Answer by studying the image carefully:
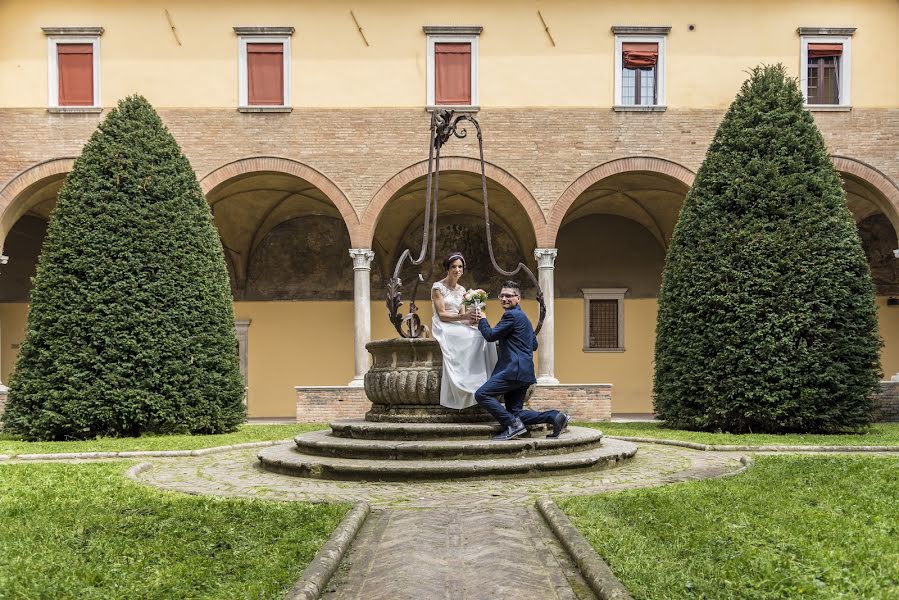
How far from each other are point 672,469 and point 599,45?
12.2 metres

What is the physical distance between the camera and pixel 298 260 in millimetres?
21391

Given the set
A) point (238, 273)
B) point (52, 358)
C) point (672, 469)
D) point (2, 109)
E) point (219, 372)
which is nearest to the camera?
point (672, 469)

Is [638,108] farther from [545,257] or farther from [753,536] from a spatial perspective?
[753,536]

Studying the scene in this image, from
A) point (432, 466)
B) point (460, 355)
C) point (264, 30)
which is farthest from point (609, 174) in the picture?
point (432, 466)

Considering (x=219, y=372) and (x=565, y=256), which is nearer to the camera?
(x=219, y=372)

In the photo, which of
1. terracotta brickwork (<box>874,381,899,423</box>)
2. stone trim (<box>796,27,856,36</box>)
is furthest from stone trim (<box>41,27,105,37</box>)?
terracotta brickwork (<box>874,381,899,423</box>)

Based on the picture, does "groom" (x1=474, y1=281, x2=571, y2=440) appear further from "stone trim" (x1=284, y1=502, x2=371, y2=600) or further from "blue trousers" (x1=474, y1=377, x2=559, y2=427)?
"stone trim" (x1=284, y1=502, x2=371, y2=600)

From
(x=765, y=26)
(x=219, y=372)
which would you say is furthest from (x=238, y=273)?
(x=765, y=26)

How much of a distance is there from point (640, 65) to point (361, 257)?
714cm

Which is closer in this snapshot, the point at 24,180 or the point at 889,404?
the point at 889,404

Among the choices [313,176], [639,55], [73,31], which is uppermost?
[73,31]

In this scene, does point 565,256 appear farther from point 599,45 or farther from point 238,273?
point 238,273

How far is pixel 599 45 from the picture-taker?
1764 cm

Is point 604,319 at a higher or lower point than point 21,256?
lower
